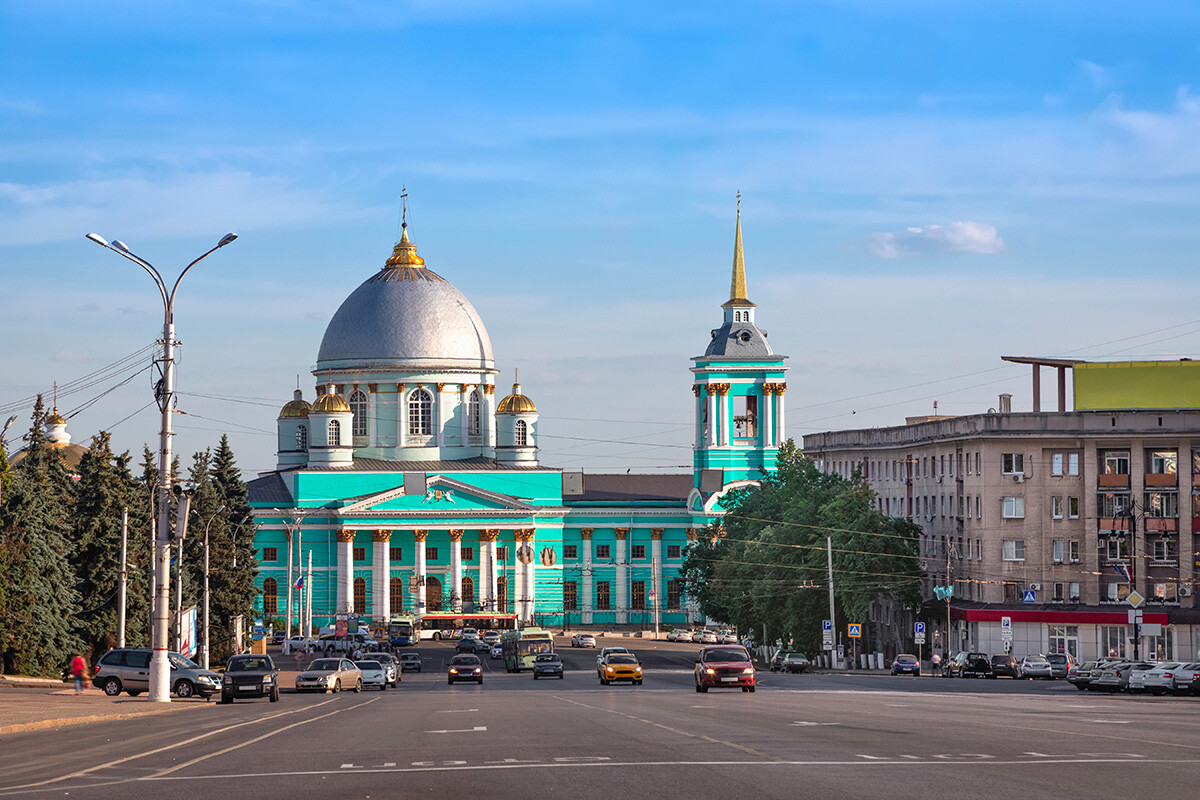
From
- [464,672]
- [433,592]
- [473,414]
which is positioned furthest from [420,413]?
[464,672]

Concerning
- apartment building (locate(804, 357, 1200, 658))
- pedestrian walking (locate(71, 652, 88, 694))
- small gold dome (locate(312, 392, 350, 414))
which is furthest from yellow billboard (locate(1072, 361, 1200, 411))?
small gold dome (locate(312, 392, 350, 414))

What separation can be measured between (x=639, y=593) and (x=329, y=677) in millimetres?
91158

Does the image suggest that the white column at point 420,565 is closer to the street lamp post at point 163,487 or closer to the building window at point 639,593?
the building window at point 639,593

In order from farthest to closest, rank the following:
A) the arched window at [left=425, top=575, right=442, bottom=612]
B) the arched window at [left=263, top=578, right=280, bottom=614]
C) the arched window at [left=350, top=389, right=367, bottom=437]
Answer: the arched window at [left=350, top=389, right=367, bottom=437], the arched window at [left=425, top=575, right=442, bottom=612], the arched window at [left=263, top=578, right=280, bottom=614]

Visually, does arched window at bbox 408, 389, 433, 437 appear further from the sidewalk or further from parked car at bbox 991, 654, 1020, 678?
the sidewalk

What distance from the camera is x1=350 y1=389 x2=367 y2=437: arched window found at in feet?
486

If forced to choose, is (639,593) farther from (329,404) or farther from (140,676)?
(140,676)

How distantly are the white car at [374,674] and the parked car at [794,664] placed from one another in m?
25.7

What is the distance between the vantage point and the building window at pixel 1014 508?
91.9m

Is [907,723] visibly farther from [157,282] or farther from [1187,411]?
[1187,411]

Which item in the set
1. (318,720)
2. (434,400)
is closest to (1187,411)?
(318,720)

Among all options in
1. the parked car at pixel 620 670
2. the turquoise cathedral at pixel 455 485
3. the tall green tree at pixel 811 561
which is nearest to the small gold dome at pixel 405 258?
the turquoise cathedral at pixel 455 485

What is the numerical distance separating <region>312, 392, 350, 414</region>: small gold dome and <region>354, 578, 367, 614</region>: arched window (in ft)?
45.9

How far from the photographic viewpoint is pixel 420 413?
488 feet
